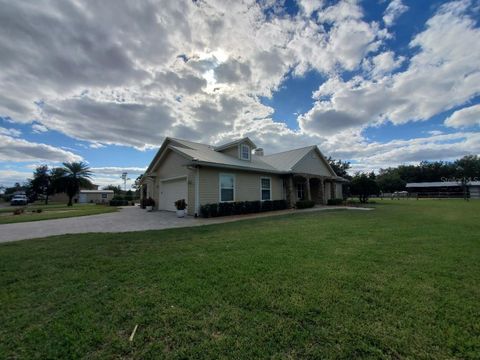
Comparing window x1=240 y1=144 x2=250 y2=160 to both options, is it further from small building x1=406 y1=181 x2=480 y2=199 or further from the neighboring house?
the neighboring house

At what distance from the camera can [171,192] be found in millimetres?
15047

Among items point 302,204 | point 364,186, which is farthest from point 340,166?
point 302,204

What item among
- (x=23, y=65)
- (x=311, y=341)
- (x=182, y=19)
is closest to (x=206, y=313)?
(x=311, y=341)

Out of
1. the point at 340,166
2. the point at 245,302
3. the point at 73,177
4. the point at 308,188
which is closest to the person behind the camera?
the point at 245,302

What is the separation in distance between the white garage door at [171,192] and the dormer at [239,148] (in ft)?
15.1

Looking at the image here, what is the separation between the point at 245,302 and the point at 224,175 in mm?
11009

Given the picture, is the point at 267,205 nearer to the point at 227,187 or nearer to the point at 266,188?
the point at 266,188

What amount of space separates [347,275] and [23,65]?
49.2 feet

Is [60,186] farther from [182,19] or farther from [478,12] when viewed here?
[478,12]

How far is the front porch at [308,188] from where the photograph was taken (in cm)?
1756

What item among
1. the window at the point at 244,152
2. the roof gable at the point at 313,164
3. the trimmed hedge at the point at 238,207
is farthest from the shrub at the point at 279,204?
the window at the point at 244,152

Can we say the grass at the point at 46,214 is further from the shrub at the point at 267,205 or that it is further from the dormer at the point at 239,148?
the shrub at the point at 267,205

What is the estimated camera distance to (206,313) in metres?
2.54

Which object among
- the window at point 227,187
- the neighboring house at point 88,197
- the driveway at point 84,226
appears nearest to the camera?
the driveway at point 84,226
